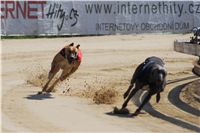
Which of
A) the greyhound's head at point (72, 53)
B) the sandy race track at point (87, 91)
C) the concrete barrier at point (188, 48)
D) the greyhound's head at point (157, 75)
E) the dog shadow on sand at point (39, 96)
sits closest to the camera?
the sandy race track at point (87, 91)

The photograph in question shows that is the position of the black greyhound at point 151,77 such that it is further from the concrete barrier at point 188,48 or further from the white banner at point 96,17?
the white banner at point 96,17

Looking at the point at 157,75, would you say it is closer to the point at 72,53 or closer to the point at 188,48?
the point at 72,53

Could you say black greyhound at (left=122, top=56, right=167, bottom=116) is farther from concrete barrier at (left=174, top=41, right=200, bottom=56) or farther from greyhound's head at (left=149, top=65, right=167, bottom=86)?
concrete barrier at (left=174, top=41, right=200, bottom=56)

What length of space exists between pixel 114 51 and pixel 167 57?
1.84m

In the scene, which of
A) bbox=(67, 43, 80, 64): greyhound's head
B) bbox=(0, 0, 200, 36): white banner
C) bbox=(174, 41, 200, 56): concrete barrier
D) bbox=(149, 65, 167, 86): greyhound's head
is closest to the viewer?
bbox=(149, 65, 167, 86): greyhound's head

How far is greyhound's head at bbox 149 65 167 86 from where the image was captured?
9.18 m

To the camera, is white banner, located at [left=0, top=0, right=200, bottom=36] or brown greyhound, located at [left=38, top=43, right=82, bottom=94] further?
white banner, located at [left=0, top=0, right=200, bottom=36]

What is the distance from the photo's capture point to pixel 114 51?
1975 centimetres

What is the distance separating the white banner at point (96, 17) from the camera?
2384cm

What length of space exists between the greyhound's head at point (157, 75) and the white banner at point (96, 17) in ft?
48.4

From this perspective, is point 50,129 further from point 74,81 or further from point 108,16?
point 108,16

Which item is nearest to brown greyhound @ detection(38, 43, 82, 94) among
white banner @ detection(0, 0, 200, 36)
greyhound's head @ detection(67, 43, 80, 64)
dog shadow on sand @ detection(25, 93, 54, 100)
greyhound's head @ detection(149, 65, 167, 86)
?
greyhound's head @ detection(67, 43, 80, 64)

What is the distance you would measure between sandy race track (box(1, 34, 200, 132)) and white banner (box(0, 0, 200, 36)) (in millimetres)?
2352

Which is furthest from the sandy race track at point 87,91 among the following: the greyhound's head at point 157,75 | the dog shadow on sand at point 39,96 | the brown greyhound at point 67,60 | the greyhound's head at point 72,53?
the greyhound's head at point 72,53
